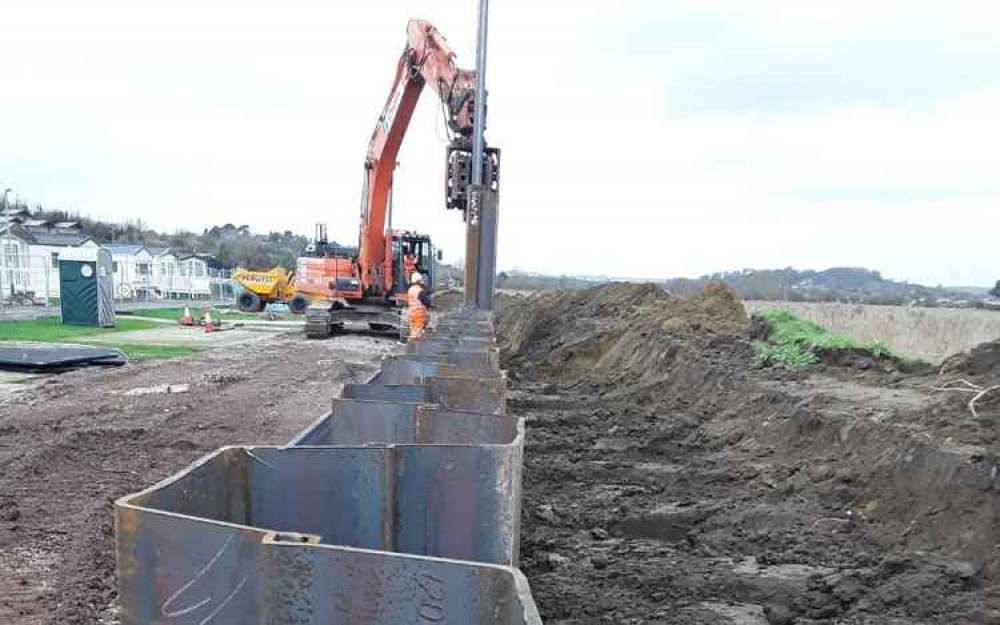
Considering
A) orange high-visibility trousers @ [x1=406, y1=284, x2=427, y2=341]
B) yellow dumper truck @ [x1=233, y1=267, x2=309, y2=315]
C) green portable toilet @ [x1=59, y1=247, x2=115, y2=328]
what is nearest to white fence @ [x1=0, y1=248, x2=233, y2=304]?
yellow dumper truck @ [x1=233, y1=267, x2=309, y2=315]

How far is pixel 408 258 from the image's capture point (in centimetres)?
1878

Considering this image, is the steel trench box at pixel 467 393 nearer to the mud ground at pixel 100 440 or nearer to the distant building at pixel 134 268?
the mud ground at pixel 100 440

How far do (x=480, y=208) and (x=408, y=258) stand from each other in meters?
7.28

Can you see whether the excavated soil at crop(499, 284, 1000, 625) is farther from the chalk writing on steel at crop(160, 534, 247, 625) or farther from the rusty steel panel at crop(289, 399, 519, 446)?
the chalk writing on steel at crop(160, 534, 247, 625)

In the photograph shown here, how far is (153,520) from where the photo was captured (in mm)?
2098

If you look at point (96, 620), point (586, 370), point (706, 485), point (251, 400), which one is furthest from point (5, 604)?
point (586, 370)

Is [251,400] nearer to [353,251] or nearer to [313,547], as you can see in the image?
[313,547]

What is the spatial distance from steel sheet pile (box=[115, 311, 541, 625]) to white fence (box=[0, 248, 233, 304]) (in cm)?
2864

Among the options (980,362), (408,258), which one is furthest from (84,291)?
(980,362)

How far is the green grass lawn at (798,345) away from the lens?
366 inches

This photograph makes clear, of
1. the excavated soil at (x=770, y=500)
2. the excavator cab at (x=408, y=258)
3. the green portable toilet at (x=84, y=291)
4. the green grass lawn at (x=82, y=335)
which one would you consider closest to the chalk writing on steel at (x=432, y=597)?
the excavated soil at (x=770, y=500)

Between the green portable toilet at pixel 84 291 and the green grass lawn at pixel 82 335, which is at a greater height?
the green portable toilet at pixel 84 291

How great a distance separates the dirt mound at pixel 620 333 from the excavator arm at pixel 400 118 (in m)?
4.05

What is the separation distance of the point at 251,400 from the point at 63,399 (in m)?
2.40
